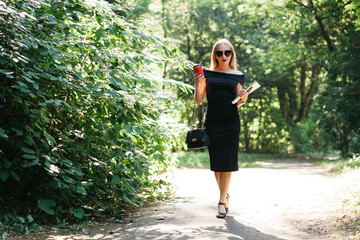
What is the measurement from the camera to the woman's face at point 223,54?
5836 mm

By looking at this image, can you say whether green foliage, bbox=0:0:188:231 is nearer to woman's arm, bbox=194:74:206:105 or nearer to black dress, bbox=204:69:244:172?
woman's arm, bbox=194:74:206:105

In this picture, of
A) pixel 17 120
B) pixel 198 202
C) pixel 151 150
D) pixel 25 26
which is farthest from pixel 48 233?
pixel 198 202

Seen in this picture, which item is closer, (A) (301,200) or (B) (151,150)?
(B) (151,150)

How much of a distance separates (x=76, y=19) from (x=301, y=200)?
4987 mm

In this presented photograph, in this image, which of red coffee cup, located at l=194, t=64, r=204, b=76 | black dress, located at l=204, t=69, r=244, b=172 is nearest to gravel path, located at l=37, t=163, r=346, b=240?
black dress, located at l=204, t=69, r=244, b=172

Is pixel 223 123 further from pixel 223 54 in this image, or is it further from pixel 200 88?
pixel 223 54

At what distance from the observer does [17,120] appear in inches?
200

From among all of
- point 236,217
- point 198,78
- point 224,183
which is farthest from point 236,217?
point 198,78

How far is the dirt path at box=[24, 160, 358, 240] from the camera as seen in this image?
4.84 m

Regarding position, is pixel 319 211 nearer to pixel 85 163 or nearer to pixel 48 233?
pixel 85 163

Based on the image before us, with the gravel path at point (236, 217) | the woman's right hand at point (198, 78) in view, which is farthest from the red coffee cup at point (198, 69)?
the gravel path at point (236, 217)

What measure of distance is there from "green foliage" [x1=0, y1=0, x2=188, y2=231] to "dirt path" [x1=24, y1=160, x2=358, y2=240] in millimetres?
589

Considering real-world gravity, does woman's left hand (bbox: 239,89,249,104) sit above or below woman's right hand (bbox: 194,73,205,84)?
below

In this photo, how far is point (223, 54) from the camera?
5.85 m
